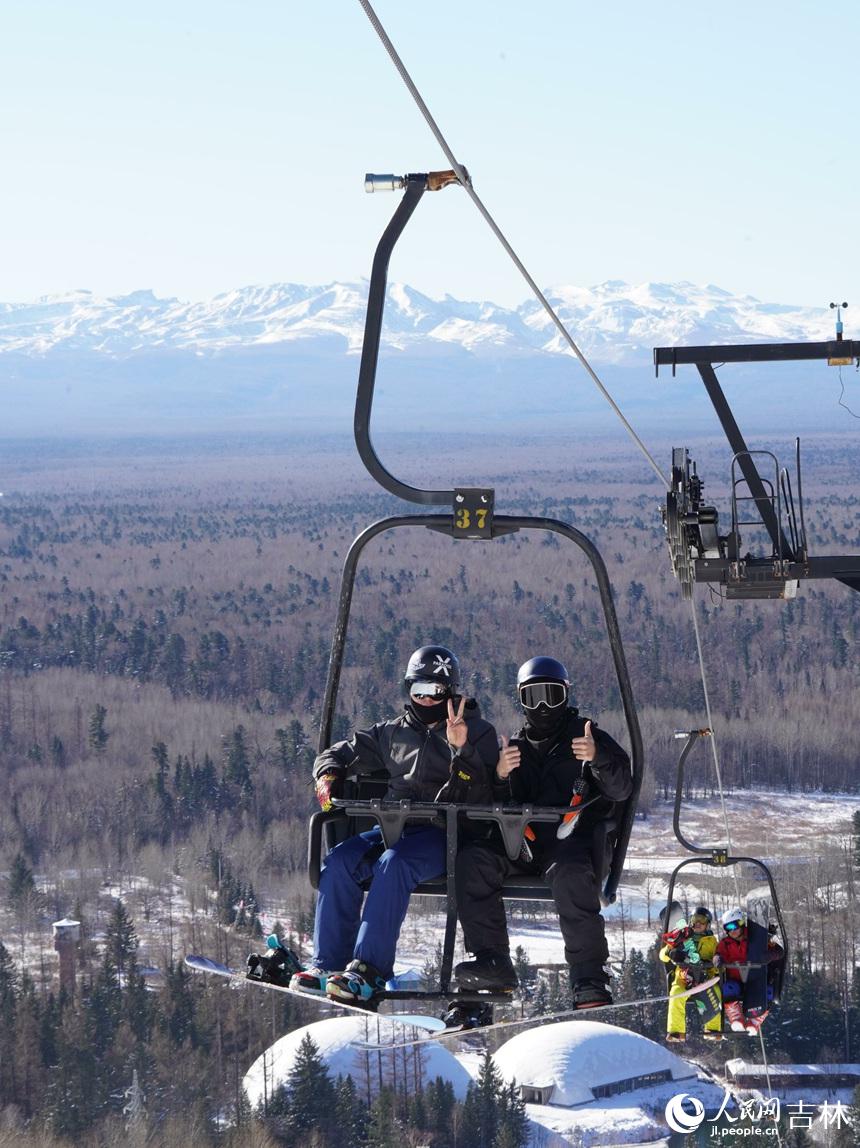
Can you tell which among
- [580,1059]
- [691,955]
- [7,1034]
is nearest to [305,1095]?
[580,1059]

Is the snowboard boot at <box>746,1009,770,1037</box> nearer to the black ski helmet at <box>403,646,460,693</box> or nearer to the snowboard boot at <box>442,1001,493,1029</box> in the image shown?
the snowboard boot at <box>442,1001,493,1029</box>

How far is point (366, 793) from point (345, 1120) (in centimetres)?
6431

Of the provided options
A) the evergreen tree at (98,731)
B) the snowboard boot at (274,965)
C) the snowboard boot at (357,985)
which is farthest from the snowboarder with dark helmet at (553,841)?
the evergreen tree at (98,731)

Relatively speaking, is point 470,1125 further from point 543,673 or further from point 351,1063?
point 543,673

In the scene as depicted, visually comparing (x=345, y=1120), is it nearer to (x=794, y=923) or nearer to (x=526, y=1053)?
(x=526, y=1053)

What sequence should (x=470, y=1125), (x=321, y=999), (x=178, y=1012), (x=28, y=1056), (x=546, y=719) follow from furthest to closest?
(x=28, y=1056) → (x=178, y=1012) → (x=470, y=1125) → (x=546, y=719) → (x=321, y=999)

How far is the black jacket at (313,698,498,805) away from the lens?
8078 millimetres

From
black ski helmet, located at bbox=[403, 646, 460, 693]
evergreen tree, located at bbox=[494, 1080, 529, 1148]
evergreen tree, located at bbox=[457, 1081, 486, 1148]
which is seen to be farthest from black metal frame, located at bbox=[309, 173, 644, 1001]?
evergreen tree, located at bbox=[457, 1081, 486, 1148]

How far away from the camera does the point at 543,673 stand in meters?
8.38

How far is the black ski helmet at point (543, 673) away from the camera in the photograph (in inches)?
329

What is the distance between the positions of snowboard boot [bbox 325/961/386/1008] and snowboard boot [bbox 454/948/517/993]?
15.6 inches

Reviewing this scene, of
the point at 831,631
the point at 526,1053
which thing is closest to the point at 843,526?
the point at 831,631

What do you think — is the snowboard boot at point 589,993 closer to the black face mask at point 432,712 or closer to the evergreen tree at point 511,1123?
the black face mask at point 432,712

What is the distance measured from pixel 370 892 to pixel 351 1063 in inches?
2682
